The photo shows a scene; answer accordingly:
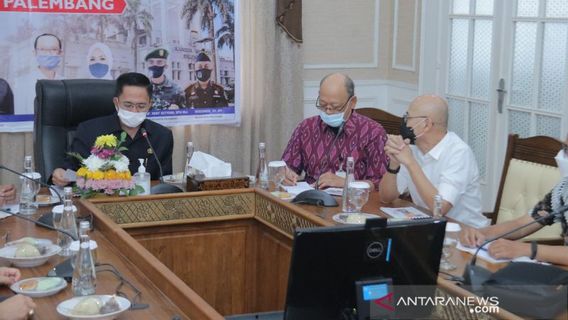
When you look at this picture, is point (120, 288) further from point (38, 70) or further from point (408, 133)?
point (38, 70)

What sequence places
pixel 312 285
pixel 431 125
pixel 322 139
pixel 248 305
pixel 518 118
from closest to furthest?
1. pixel 312 285
2. pixel 431 125
3. pixel 248 305
4. pixel 322 139
5. pixel 518 118

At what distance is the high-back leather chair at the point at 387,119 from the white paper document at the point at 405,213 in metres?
1.34

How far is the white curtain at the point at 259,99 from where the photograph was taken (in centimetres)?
514

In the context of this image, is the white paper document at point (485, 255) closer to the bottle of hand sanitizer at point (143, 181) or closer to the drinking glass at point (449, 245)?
the drinking glass at point (449, 245)

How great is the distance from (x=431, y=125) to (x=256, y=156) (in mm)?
2134

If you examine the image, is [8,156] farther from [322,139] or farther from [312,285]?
[312,285]

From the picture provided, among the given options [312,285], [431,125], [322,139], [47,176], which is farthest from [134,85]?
[312,285]

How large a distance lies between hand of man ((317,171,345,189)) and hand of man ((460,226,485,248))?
86 centimetres

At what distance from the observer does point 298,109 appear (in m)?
5.33

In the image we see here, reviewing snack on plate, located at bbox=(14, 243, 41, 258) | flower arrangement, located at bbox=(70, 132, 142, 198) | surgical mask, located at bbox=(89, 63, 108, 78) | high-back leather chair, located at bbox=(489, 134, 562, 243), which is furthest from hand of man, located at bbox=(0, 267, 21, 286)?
surgical mask, located at bbox=(89, 63, 108, 78)

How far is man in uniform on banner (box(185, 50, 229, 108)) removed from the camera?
16.7ft

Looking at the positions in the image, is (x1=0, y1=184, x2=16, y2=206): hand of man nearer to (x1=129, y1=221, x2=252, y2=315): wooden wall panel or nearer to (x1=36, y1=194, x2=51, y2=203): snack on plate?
(x1=36, y1=194, x2=51, y2=203): snack on plate

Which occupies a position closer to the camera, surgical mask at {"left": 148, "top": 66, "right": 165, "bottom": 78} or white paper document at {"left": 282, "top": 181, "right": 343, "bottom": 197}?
white paper document at {"left": 282, "top": 181, "right": 343, "bottom": 197}

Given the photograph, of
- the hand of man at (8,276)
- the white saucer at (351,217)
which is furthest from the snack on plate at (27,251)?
the white saucer at (351,217)
